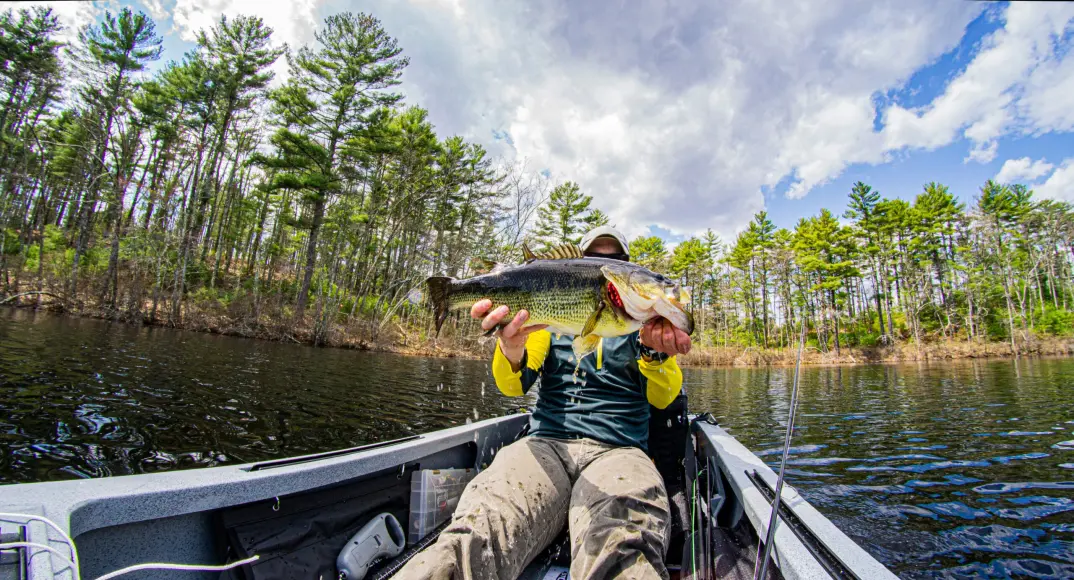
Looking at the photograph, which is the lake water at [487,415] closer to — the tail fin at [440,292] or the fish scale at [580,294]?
the fish scale at [580,294]

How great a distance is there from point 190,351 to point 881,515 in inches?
718

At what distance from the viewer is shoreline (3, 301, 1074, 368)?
21672 mm

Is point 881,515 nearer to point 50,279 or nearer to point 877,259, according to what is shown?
point 50,279

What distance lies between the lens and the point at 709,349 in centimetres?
3759

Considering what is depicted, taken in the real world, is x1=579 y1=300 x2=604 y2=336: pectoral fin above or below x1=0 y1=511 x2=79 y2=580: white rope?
above

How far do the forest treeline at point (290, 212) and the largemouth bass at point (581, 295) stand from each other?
44.1ft

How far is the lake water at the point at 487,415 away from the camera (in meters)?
4.60

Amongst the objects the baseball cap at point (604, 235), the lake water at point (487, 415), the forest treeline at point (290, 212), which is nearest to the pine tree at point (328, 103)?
the forest treeline at point (290, 212)

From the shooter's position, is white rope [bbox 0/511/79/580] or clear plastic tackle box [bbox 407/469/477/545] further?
clear plastic tackle box [bbox 407/469/477/545]

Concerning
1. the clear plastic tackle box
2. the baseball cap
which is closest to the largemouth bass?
the baseball cap

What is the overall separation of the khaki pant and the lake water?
135 inches

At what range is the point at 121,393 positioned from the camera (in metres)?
7.84

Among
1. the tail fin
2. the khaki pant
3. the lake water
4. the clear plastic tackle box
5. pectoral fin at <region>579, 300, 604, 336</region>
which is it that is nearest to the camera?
the khaki pant

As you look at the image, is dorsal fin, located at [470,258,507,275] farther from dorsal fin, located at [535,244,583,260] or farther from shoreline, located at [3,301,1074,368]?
shoreline, located at [3,301,1074,368]
